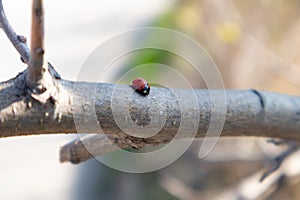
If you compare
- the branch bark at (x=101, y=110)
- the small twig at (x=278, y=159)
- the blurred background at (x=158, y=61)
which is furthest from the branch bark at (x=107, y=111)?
the blurred background at (x=158, y=61)

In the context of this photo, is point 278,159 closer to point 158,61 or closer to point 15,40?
point 15,40

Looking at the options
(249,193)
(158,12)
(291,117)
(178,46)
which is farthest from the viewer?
(158,12)

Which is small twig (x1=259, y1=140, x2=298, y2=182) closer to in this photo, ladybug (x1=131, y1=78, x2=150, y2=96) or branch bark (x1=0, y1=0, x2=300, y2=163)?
branch bark (x1=0, y1=0, x2=300, y2=163)

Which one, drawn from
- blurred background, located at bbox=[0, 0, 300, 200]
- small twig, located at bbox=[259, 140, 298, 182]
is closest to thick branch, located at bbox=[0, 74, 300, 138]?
small twig, located at bbox=[259, 140, 298, 182]

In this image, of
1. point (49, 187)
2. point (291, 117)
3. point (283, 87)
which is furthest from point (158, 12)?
point (291, 117)

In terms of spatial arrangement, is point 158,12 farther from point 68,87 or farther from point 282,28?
point 68,87

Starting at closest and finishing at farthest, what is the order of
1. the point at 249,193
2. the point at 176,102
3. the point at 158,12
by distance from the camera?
the point at 176,102, the point at 249,193, the point at 158,12

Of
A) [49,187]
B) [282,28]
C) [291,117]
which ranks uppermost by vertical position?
[282,28]

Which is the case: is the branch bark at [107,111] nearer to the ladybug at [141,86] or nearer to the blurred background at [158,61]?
the ladybug at [141,86]
